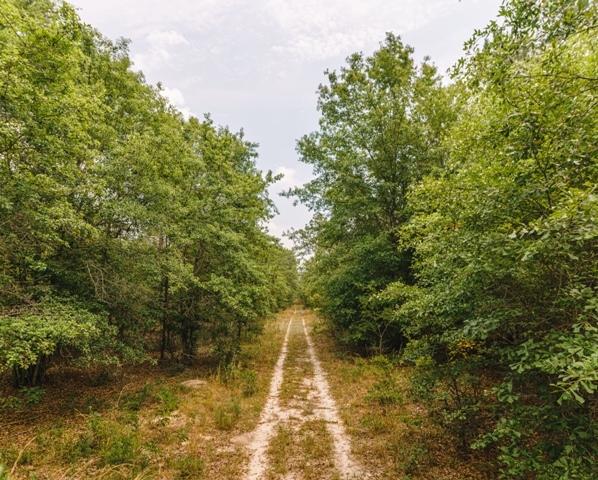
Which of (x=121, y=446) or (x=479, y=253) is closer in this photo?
(x=479, y=253)

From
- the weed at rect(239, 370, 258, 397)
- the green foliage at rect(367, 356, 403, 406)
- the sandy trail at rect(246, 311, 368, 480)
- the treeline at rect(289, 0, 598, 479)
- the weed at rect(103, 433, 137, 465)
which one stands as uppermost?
the treeline at rect(289, 0, 598, 479)

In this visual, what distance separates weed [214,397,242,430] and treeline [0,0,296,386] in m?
3.35

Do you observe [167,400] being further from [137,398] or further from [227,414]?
[227,414]

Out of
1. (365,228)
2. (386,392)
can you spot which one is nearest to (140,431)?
(386,392)

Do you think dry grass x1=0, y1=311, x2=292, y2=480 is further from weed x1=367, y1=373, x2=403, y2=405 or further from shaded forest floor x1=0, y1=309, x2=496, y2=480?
weed x1=367, y1=373, x2=403, y2=405

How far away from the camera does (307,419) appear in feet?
28.0

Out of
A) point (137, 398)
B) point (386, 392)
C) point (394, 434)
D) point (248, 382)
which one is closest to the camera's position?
point (394, 434)

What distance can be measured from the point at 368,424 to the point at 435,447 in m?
1.87

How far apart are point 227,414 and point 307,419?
2.47m

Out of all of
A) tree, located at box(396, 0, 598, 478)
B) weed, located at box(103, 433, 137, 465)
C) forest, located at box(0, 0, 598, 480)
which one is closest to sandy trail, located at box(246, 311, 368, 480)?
forest, located at box(0, 0, 598, 480)

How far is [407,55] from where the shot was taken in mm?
16172

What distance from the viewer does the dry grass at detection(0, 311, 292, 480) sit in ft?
19.5

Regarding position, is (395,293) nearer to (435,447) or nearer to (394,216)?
(435,447)

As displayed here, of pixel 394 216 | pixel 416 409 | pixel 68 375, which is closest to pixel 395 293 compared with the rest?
pixel 416 409
